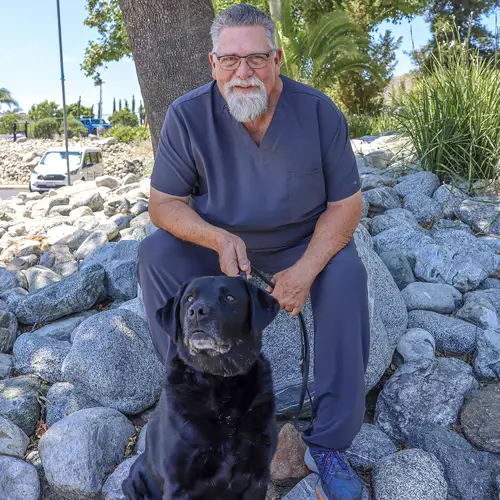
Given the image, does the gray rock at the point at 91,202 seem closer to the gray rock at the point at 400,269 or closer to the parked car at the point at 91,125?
the gray rock at the point at 400,269

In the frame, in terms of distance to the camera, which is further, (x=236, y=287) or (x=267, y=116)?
(x=267, y=116)

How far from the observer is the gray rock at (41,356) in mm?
3445

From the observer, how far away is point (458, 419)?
2961 millimetres

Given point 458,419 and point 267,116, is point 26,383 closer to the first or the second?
point 267,116

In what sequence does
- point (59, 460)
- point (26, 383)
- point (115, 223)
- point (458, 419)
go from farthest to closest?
point (115, 223) < point (26, 383) < point (458, 419) < point (59, 460)

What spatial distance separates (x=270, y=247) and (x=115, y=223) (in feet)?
12.5

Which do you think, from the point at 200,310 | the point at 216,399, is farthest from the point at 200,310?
the point at 216,399

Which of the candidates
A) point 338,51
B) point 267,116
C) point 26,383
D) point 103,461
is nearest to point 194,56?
point 267,116

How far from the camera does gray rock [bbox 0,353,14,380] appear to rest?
3533 millimetres

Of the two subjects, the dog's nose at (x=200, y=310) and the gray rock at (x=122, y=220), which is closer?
the dog's nose at (x=200, y=310)

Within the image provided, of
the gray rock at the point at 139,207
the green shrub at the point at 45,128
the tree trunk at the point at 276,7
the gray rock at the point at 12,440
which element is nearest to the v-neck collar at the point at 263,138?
the gray rock at the point at 12,440

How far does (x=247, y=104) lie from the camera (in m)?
2.62

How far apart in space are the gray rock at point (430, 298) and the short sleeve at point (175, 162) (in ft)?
6.13

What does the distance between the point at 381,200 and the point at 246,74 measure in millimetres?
3075
